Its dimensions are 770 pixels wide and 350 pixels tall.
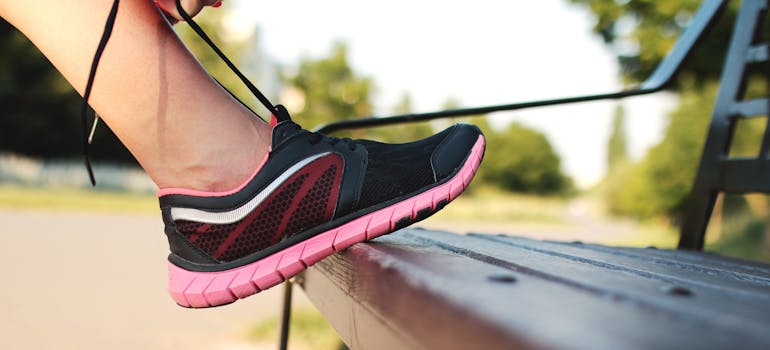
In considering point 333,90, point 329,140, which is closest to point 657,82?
→ point 329,140

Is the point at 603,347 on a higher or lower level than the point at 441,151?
lower

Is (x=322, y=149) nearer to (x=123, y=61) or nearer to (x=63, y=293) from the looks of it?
(x=123, y=61)

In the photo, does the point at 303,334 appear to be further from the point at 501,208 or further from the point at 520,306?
the point at 501,208

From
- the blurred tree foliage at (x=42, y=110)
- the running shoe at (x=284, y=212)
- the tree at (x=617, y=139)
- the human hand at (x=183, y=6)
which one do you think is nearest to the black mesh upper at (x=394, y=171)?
the running shoe at (x=284, y=212)

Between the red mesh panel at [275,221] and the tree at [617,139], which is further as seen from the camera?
the tree at [617,139]

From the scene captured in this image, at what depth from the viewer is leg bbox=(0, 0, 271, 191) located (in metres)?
0.74

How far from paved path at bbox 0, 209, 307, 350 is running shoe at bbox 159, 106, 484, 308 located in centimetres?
192

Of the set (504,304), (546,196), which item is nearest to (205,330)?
(504,304)

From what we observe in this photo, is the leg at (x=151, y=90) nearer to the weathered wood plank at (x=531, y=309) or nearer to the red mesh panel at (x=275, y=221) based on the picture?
the red mesh panel at (x=275, y=221)

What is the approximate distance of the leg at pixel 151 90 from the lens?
0.74m

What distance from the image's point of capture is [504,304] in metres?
0.36

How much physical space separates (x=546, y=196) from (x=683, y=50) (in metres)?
31.1

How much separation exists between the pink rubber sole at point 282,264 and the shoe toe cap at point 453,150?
39mm

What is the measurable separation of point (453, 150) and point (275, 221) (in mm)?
259
